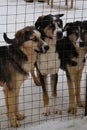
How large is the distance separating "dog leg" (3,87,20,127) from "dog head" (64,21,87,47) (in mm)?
956

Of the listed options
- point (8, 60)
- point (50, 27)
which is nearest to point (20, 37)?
point (8, 60)

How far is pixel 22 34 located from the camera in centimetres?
362

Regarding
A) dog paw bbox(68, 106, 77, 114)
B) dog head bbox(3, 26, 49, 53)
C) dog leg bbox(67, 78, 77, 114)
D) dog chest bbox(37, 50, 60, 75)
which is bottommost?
dog paw bbox(68, 106, 77, 114)

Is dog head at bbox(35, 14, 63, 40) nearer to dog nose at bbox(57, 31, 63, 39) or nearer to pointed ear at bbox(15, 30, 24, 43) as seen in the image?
dog nose at bbox(57, 31, 63, 39)

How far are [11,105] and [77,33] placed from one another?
1.14 m

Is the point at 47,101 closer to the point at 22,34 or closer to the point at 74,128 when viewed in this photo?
the point at 74,128

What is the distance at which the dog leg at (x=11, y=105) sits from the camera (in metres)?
3.74

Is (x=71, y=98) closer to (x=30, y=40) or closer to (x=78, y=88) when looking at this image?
(x=78, y=88)

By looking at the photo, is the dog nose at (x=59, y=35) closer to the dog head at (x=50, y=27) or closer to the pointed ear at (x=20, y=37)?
the dog head at (x=50, y=27)

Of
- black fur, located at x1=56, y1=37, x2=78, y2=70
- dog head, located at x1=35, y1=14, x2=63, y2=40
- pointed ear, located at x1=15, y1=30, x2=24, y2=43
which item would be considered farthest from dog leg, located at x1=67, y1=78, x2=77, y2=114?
pointed ear, located at x1=15, y1=30, x2=24, y2=43

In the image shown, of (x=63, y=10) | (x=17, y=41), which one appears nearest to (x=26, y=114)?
(x=17, y=41)

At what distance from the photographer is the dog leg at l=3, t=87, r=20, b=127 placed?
3740mm

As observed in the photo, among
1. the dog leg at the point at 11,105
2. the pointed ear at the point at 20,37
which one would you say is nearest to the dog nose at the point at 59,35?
the pointed ear at the point at 20,37

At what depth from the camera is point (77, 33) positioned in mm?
3938
